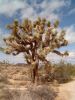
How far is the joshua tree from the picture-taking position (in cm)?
1256

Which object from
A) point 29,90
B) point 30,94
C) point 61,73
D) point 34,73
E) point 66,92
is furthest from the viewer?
point 61,73

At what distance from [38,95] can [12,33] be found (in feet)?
13.9

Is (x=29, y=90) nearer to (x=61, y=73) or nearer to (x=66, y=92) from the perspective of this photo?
(x=66, y=92)

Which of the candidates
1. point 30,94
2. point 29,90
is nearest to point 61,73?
point 29,90

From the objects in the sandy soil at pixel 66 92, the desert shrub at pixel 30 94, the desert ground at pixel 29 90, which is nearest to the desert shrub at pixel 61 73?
the desert ground at pixel 29 90

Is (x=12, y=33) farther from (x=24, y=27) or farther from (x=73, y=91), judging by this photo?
(x=73, y=91)

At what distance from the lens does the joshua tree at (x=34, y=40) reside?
12.6 meters

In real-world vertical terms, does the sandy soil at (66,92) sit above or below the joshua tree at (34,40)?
below

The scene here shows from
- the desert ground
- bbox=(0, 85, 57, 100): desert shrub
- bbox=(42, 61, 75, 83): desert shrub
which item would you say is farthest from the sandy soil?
bbox=(42, 61, 75, 83): desert shrub

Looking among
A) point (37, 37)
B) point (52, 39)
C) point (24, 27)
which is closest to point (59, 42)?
point (52, 39)

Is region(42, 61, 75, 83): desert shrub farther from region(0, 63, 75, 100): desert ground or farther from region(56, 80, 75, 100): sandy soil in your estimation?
region(56, 80, 75, 100): sandy soil

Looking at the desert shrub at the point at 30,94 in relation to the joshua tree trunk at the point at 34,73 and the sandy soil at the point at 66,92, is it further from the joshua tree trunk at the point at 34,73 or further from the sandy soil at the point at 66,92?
the joshua tree trunk at the point at 34,73

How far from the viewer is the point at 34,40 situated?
1276 centimetres

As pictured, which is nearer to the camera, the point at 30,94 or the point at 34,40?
the point at 30,94
